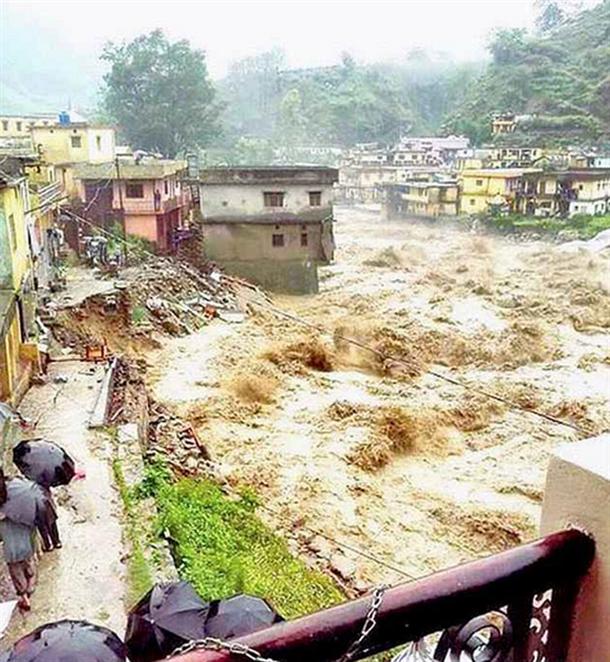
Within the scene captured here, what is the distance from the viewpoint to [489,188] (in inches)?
1634

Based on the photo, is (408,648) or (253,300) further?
(253,300)

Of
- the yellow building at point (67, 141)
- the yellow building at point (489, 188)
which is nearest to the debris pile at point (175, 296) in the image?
the yellow building at point (67, 141)

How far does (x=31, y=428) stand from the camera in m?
10.8

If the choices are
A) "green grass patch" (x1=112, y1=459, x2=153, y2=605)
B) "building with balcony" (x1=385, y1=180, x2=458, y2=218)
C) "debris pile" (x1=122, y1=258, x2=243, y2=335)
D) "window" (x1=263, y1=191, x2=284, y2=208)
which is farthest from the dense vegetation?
"green grass patch" (x1=112, y1=459, x2=153, y2=605)

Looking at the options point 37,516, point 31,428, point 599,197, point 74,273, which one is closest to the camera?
point 37,516

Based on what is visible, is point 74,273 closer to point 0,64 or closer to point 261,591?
point 261,591

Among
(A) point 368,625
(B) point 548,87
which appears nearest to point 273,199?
(A) point 368,625

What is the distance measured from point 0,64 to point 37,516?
133 m

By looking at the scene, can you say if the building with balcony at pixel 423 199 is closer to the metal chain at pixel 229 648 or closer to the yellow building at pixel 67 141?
the yellow building at pixel 67 141

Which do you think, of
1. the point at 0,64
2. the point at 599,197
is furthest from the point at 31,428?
the point at 0,64

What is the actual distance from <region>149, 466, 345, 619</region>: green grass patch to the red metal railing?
6.04 meters

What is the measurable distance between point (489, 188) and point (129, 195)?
23172 mm

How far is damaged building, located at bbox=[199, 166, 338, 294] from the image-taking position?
26266mm

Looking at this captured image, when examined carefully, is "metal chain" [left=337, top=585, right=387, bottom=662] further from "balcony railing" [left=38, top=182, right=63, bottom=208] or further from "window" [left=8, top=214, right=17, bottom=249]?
"balcony railing" [left=38, top=182, right=63, bottom=208]
